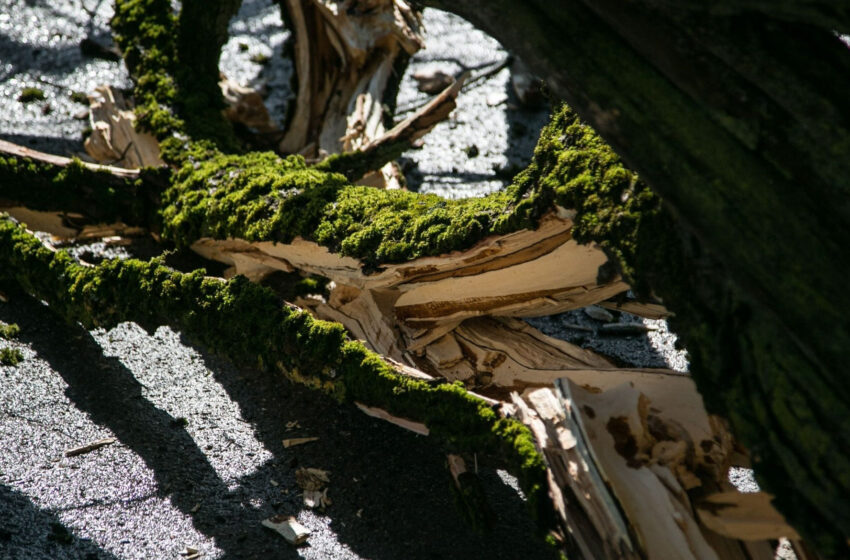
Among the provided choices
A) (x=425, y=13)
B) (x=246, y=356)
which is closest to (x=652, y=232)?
(x=246, y=356)

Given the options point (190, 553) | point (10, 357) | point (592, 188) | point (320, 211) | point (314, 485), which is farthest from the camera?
point (10, 357)

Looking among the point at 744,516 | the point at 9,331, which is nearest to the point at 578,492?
the point at 744,516

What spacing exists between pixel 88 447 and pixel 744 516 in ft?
5.24

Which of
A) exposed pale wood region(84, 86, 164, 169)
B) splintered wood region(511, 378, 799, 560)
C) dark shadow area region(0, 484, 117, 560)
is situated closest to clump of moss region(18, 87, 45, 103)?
exposed pale wood region(84, 86, 164, 169)

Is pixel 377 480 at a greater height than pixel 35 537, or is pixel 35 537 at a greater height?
pixel 377 480

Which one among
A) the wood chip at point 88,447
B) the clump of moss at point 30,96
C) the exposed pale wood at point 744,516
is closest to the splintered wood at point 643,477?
the exposed pale wood at point 744,516

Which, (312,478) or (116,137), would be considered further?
(116,137)

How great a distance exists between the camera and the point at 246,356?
2.08 m

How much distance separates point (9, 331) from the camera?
8.05ft

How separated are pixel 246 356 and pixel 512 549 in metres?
0.82

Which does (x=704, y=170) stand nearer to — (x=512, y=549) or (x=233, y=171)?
(x=512, y=549)

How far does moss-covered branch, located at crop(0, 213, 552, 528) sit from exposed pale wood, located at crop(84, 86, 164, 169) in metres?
0.54

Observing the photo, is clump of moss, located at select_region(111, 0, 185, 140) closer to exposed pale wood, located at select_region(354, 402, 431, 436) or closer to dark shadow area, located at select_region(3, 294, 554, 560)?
dark shadow area, located at select_region(3, 294, 554, 560)

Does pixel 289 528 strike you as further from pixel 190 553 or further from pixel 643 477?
pixel 643 477
